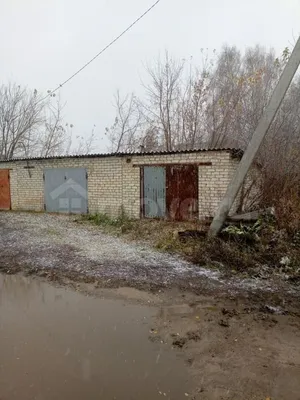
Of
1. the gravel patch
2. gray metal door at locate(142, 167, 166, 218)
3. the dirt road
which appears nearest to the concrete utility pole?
the gravel patch

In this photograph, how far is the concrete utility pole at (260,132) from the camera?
571 centimetres

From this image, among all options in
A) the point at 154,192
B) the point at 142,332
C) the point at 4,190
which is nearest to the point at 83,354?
the point at 142,332

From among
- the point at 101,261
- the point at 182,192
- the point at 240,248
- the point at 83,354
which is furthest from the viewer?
the point at 182,192

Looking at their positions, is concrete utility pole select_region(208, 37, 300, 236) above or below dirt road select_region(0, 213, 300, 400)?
above

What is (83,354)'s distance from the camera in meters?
2.74

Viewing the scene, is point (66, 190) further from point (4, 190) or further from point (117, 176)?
point (4, 190)

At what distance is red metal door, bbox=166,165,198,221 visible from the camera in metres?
8.70

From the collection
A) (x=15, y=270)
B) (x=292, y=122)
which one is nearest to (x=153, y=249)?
(x=15, y=270)

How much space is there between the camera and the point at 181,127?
55.0 ft

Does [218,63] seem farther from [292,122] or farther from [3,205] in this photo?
[3,205]

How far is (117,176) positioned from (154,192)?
5.03 ft

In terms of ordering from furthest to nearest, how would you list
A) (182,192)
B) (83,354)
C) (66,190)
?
(66,190), (182,192), (83,354)

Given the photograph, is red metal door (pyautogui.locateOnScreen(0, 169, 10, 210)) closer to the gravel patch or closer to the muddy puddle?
the gravel patch

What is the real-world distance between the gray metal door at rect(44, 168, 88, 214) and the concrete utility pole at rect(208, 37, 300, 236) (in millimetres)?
6018
